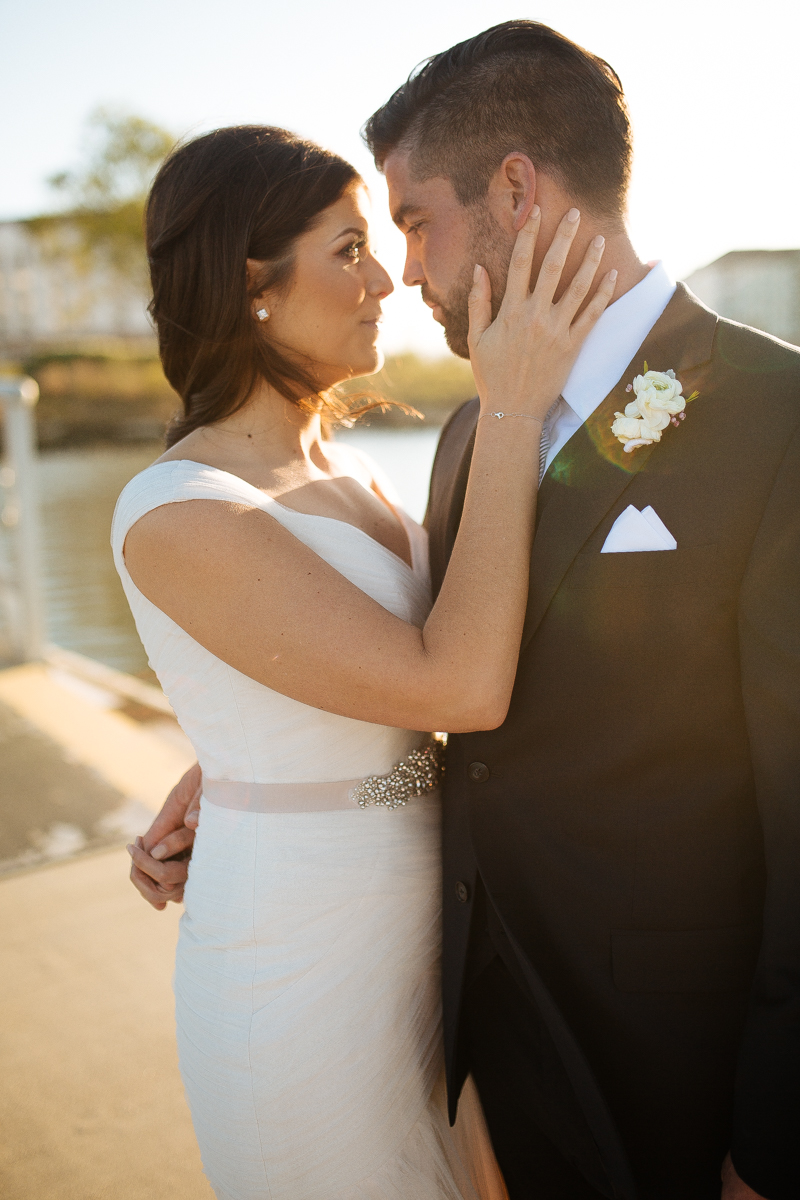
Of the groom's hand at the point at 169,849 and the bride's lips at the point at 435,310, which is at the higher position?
the bride's lips at the point at 435,310

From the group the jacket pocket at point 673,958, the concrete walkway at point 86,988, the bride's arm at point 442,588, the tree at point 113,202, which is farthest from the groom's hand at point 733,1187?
the tree at point 113,202

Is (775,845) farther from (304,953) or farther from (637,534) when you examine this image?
(304,953)

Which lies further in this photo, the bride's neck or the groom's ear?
the bride's neck

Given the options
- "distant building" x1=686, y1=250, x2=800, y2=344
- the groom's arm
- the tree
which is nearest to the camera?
the groom's arm

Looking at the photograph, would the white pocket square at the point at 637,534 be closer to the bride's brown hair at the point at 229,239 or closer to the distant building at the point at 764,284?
the bride's brown hair at the point at 229,239

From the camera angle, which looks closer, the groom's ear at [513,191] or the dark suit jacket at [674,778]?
the dark suit jacket at [674,778]

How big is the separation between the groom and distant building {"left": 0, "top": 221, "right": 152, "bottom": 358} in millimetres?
51311

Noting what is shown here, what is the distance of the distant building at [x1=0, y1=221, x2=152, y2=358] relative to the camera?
183 ft

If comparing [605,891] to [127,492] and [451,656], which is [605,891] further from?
[127,492]

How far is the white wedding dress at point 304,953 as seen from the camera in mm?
1704

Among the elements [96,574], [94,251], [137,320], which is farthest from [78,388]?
[96,574]

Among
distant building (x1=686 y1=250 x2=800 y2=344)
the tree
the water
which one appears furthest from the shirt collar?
the tree

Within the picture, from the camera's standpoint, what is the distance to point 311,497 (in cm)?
194

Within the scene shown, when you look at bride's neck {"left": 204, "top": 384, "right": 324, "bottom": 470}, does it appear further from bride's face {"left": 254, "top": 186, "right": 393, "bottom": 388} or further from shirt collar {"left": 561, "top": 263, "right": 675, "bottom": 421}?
shirt collar {"left": 561, "top": 263, "right": 675, "bottom": 421}
